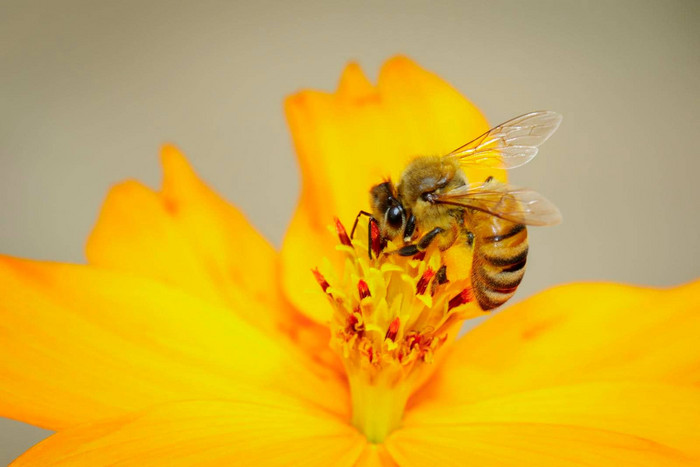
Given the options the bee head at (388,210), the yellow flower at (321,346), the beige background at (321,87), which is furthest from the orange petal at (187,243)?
the beige background at (321,87)

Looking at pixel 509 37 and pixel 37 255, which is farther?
pixel 509 37

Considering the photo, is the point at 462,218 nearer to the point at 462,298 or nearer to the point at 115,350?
the point at 462,298

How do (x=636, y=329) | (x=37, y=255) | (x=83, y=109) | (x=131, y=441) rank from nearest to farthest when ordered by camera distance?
1. (x=131, y=441)
2. (x=636, y=329)
3. (x=37, y=255)
4. (x=83, y=109)

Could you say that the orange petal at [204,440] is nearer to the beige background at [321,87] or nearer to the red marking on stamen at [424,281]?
the red marking on stamen at [424,281]

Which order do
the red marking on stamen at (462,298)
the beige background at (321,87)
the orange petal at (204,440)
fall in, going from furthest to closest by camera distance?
the beige background at (321,87) → the red marking on stamen at (462,298) → the orange petal at (204,440)

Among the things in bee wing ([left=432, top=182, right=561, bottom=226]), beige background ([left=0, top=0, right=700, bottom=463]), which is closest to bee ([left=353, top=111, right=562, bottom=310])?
bee wing ([left=432, top=182, right=561, bottom=226])

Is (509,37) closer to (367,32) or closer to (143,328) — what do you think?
(367,32)

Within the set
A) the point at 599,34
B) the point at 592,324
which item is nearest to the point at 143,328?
the point at 592,324
